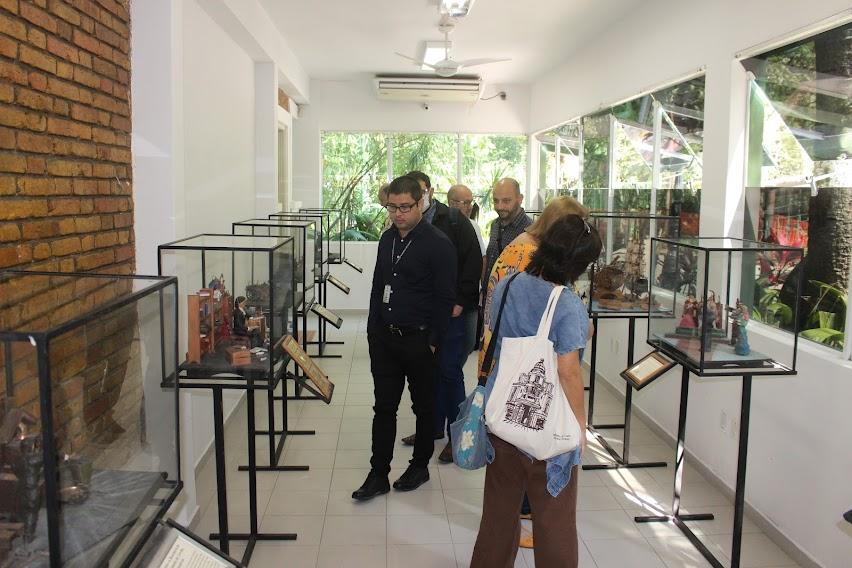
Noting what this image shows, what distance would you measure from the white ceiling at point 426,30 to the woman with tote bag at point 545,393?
11.6ft

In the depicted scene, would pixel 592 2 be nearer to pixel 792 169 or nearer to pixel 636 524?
pixel 792 169

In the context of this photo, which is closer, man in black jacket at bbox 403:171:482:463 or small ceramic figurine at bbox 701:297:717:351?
small ceramic figurine at bbox 701:297:717:351

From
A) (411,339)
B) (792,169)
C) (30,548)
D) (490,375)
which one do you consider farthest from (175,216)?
(792,169)

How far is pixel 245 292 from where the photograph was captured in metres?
2.92

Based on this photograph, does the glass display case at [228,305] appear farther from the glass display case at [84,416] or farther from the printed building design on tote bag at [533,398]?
the printed building design on tote bag at [533,398]

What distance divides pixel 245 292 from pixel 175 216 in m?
0.50

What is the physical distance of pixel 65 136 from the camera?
2.43 metres

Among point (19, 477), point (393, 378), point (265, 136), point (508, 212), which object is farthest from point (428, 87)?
point (19, 477)

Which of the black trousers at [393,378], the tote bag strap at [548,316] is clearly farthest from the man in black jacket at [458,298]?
the tote bag strap at [548,316]

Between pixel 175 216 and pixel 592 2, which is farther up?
pixel 592 2

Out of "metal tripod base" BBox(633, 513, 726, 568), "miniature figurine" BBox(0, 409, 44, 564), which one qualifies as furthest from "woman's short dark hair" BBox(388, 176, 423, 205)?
"miniature figurine" BBox(0, 409, 44, 564)

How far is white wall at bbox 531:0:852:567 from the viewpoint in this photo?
9.62 feet

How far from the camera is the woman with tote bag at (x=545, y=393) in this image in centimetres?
221

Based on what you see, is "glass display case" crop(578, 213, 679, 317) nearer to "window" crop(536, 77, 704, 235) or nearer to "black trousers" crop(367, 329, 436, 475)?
"window" crop(536, 77, 704, 235)
